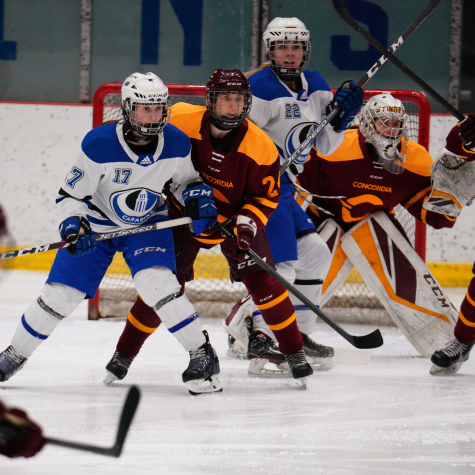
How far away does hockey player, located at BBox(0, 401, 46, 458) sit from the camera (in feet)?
3.33

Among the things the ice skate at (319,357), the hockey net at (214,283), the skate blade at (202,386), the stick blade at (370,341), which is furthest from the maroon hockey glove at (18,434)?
the hockey net at (214,283)

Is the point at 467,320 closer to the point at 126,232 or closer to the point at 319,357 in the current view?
the point at 319,357

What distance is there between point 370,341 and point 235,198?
65 cm

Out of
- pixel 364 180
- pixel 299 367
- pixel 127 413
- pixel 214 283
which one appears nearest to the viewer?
pixel 127 413

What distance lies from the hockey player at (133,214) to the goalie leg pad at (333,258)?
3.05ft

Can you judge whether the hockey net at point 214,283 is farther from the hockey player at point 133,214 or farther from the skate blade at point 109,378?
the hockey player at point 133,214

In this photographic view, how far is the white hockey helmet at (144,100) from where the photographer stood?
225 centimetres

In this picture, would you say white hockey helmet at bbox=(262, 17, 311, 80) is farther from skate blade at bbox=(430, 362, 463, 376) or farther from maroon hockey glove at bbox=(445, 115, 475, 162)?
skate blade at bbox=(430, 362, 463, 376)

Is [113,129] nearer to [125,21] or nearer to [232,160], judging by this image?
[232,160]

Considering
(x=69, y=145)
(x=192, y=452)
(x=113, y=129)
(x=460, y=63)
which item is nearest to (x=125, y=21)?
(x=69, y=145)

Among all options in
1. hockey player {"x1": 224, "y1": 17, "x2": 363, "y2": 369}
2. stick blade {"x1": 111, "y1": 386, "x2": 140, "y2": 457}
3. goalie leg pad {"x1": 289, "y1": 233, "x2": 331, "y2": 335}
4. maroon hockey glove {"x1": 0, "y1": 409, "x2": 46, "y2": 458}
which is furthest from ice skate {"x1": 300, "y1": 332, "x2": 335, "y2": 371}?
maroon hockey glove {"x1": 0, "y1": 409, "x2": 46, "y2": 458}

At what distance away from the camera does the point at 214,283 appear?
403cm


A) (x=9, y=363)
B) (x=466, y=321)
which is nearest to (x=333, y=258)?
(x=466, y=321)

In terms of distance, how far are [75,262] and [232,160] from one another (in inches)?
22.6
